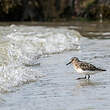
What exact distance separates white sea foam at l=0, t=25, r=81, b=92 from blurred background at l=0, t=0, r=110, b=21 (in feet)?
68.4

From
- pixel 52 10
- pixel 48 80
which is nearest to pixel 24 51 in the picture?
pixel 48 80

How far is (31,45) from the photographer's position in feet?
73.2

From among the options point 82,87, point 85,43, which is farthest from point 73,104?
point 85,43

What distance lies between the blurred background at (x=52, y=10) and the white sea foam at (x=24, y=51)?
20.9 m

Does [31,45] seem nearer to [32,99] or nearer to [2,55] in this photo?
[2,55]

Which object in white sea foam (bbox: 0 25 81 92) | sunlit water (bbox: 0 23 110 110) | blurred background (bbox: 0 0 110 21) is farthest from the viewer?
blurred background (bbox: 0 0 110 21)

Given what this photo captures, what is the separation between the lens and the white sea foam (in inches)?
544

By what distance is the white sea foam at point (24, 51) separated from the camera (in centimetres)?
1383

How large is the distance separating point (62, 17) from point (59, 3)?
5.20 ft

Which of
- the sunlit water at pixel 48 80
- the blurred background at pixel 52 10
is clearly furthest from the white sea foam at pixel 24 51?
the blurred background at pixel 52 10

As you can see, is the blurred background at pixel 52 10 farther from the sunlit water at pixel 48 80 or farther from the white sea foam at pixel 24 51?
the sunlit water at pixel 48 80

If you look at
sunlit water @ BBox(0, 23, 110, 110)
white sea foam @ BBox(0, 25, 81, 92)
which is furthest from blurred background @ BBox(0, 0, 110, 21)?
sunlit water @ BBox(0, 23, 110, 110)

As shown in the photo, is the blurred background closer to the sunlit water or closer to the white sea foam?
the white sea foam

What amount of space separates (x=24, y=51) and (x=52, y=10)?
3137 cm
